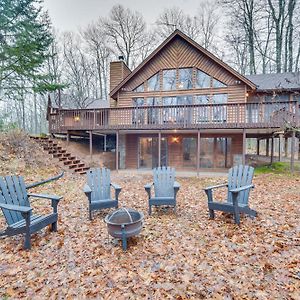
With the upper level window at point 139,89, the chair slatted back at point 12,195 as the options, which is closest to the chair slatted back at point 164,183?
the chair slatted back at point 12,195

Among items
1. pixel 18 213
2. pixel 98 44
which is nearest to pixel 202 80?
pixel 18 213

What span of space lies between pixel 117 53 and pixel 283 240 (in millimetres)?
26376

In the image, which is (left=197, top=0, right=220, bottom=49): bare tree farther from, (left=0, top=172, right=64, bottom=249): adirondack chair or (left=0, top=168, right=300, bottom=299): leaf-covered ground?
(left=0, top=172, right=64, bottom=249): adirondack chair

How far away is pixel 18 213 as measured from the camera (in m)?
3.97

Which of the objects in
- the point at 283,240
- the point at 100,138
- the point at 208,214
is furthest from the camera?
the point at 100,138

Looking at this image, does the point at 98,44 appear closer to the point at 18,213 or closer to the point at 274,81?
the point at 274,81

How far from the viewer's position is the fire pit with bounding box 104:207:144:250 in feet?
11.4

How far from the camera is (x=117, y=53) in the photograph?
25828mm

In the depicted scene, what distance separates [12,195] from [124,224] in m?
2.24

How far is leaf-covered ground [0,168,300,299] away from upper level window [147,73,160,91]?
31.9 ft

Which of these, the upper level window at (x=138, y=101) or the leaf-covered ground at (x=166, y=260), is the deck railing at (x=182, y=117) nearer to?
the upper level window at (x=138, y=101)

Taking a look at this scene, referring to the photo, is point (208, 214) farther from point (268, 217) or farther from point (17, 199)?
point (17, 199)

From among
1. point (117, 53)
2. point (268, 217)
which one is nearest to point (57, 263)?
point (268, 217)

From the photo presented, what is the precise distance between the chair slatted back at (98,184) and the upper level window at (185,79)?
9.36 meters
